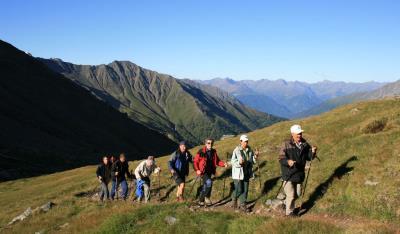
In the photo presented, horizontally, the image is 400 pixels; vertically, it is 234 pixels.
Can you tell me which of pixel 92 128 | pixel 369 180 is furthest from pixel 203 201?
pixel 92 128

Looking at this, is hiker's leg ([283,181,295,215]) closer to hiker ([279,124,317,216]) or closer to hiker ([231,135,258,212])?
hiker ([279,124,317,216])

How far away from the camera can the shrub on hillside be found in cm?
2769

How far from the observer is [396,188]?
1734 centimetres

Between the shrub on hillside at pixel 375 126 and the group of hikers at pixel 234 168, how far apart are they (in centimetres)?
1006

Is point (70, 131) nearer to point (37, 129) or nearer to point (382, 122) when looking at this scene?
point (37, 129)

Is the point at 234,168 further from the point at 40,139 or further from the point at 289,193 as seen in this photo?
the point at 40,139

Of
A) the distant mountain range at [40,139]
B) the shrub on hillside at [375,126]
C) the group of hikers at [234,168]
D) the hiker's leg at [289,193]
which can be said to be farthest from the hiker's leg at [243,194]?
the distant mountain range at [40,139]

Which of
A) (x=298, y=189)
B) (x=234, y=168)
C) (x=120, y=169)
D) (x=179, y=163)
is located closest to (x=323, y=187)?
(x=298, y=189)

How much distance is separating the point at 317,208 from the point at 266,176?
666cm

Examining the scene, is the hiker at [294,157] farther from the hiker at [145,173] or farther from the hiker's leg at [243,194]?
the hiker at [145,173]

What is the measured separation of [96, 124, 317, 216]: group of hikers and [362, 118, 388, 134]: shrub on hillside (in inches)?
396

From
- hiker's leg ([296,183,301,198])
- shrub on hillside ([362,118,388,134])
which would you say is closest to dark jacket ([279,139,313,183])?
hiker's leg ([296,183,301,198])

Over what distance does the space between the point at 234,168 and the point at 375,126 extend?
14.0 metres

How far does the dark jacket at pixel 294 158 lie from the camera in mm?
15672
